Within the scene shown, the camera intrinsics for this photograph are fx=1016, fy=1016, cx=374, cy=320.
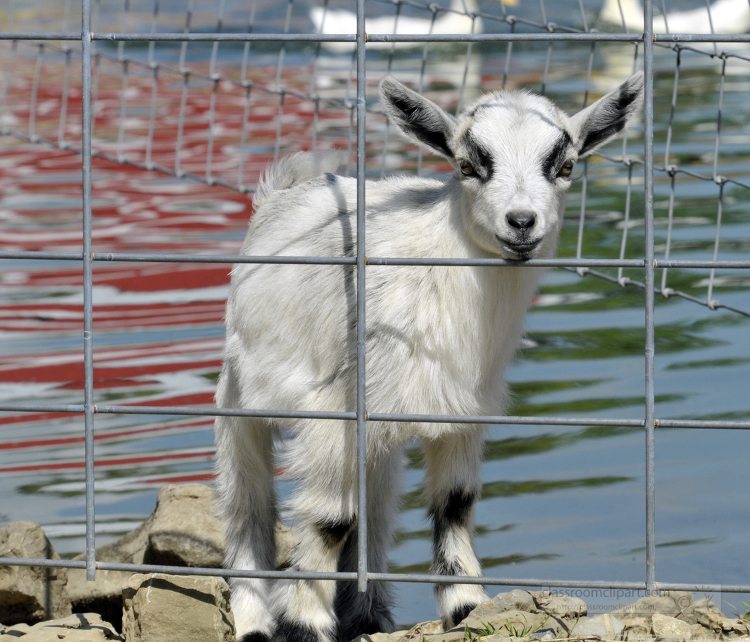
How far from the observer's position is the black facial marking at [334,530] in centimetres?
388

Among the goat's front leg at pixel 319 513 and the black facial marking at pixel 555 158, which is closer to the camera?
the black facial marking at pixel 555 158

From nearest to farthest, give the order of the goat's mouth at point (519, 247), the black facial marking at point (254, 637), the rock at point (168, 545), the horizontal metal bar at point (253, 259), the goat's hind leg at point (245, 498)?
the horizontal metal bar at point (253, 259)
the goat's mouth at point (519, 247)
the black facial marking at point (254, 637)
the goat's hind leg at point (245, 498)
the rock at point (168, 545)

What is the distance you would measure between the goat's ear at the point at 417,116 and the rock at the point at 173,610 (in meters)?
1.79

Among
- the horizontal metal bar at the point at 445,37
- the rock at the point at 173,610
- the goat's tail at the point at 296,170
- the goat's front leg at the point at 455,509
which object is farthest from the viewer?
the goat's tail at the point at 296,170

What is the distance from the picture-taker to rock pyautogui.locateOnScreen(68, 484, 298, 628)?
446cm

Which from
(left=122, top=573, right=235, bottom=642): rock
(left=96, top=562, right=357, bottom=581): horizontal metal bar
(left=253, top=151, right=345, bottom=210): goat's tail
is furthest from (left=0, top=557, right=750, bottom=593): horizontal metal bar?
(left=253, top=151, right=345, bottom=210): goat's tail

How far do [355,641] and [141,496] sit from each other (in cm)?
214

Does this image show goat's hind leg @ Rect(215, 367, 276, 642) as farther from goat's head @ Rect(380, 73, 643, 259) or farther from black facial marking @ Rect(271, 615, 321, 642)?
goat's head @ Rect(380, 73, 643, 259)

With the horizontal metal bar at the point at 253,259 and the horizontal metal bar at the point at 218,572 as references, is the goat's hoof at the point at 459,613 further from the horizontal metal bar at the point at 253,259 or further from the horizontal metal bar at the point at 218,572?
the horizontal metal bar at the point at 253,259

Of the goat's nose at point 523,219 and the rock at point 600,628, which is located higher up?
the goat's nose at point 523,219

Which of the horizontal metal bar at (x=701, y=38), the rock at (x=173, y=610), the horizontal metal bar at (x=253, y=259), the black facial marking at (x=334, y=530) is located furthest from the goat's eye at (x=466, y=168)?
the rock at (x=173, y=610)

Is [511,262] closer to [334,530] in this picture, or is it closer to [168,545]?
[334,530]

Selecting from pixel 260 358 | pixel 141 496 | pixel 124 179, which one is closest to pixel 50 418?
pixel 141 496

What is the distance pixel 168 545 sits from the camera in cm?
444
